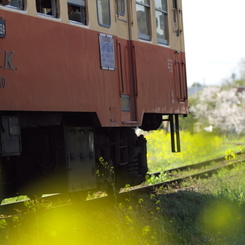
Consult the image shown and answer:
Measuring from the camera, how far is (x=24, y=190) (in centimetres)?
741

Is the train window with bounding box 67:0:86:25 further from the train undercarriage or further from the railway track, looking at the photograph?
the railway track

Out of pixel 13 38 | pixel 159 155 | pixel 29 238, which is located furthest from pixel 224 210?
pixel 159 155

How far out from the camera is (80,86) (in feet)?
22.5

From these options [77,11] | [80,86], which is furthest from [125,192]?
[77,11]

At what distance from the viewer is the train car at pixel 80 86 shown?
596 centimetres

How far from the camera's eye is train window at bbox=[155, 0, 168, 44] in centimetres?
906

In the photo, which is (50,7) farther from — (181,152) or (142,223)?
(181,152)

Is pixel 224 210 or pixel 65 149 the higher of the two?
pixel 65 149

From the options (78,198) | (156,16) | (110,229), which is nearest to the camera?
(110,229)

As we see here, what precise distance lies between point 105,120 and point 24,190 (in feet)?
5.20

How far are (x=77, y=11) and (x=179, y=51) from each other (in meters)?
3.19

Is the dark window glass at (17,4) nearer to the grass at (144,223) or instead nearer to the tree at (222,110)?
the grass at (144,223)

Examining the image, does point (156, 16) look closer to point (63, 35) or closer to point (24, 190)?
point (63, 35)

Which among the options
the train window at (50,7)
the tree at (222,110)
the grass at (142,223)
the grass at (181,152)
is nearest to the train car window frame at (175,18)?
the grass at (142,223)
